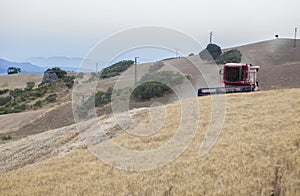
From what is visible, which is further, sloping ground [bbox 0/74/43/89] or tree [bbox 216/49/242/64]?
sloping ground [bbox 0/74/43/89]

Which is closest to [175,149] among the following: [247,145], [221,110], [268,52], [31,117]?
[247,145]

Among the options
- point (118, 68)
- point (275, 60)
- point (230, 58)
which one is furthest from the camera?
point (275, 60)

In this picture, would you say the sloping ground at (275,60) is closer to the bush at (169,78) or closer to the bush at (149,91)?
the bush at (169,78)

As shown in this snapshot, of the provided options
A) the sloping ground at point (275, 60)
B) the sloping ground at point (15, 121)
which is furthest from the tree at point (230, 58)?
the sloping ground at point (15, 121)

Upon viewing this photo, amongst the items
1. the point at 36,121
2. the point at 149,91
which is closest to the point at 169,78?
the point at 149,91

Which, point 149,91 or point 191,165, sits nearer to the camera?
point 191,165

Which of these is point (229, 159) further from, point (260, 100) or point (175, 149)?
point (260, 100)

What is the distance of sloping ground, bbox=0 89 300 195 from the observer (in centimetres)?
802

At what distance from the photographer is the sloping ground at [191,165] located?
8.02m

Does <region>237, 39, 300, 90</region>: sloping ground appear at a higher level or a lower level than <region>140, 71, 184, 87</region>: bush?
higher

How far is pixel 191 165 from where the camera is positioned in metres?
9.84

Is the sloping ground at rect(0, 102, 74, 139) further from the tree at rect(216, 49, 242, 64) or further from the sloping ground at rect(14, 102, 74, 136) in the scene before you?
the tree at rect(216, 49, 242, 64)

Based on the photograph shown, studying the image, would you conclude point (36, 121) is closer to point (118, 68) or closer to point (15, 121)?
point (15, 121)

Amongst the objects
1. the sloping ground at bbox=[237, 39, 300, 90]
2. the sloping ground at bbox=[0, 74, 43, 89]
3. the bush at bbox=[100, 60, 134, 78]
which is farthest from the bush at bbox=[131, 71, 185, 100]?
the sloping ground at bbox=[0, 74, 43, 89]
